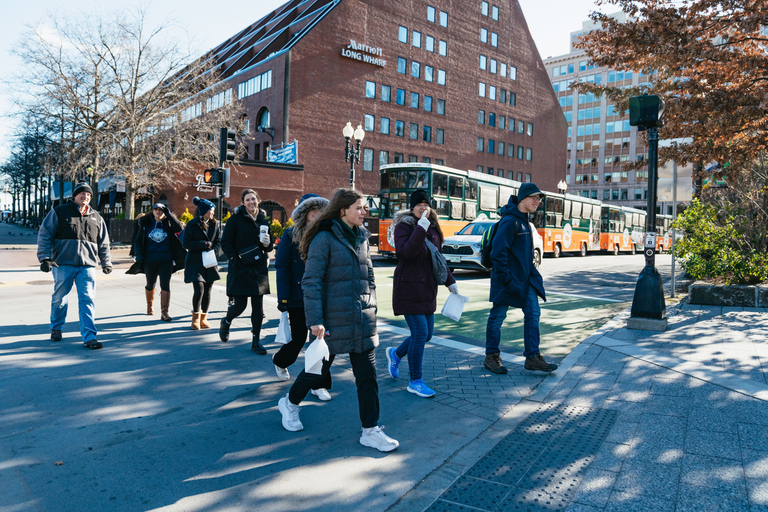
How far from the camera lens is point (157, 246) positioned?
830 centimetres

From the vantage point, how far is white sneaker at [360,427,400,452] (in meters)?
3.56

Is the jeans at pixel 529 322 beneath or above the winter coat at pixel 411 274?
beneath

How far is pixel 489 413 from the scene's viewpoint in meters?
4.36

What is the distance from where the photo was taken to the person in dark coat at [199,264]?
292 inches

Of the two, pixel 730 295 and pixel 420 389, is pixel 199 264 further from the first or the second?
pixel 730 295

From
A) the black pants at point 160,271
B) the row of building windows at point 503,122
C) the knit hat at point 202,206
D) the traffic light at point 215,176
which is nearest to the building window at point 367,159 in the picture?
the row of building windows at point 503,122

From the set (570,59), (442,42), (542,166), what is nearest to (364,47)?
(442,42)

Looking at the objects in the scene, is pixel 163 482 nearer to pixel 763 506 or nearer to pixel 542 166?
pixel 763 506

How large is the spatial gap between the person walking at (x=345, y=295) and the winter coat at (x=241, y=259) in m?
2.73

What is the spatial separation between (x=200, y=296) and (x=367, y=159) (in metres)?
34.4

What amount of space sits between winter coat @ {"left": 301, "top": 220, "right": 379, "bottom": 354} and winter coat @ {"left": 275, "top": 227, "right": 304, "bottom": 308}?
1.21 meters

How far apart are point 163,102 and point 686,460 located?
29.8 metres

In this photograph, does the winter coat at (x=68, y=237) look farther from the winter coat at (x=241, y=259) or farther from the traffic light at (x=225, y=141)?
the traffic light at (x=225, y=141)

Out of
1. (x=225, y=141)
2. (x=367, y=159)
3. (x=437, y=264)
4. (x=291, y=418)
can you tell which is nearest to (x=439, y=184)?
(x=225, y=141)
